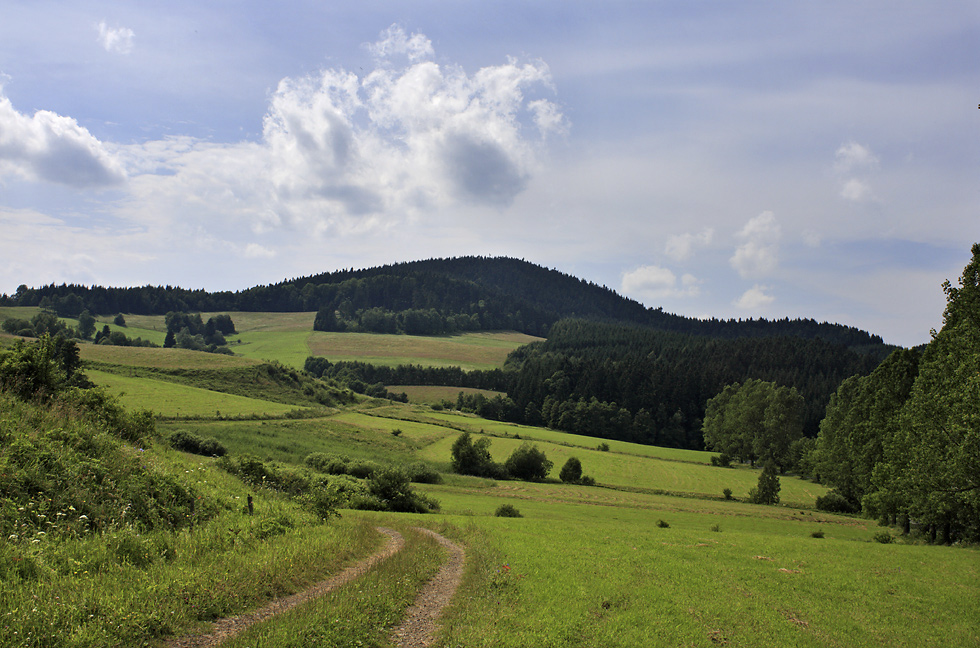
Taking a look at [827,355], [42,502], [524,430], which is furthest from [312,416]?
[827,355]

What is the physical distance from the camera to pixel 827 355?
149250mm

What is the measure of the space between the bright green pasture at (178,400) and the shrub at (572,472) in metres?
46.9

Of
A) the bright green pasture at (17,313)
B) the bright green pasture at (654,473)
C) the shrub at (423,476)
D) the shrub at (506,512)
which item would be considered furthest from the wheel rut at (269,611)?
the bright green pasture at (17,313)

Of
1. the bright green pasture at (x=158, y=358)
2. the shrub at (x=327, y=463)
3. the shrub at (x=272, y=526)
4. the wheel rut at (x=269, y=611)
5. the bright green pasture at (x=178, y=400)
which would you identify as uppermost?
the wheel rut at (x=269, y=611)

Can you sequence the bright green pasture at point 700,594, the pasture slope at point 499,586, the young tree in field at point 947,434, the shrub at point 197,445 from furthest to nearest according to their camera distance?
the shrub at point 197,445, the young tree in field at point 947,434, the bright green pasture at point 700,594, the pasture slope at point 499,586

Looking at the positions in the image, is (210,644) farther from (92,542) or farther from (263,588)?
(92,542)

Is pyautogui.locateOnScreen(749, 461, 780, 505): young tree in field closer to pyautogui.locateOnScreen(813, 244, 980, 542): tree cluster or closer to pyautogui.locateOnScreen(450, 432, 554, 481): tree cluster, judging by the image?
pyautogui.locateOnScreen(813, 244, 980, 542): tree cluster

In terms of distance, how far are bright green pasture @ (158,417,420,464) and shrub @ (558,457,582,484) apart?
20.8 meters

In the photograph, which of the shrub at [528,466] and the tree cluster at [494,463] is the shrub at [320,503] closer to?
the tree cluster at [494,463]

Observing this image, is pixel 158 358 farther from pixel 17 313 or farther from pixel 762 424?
pixel 762 424

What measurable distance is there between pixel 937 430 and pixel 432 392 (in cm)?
13123

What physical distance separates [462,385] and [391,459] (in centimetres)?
9530

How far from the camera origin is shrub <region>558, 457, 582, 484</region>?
72.5m

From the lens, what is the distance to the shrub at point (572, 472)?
72.5m
